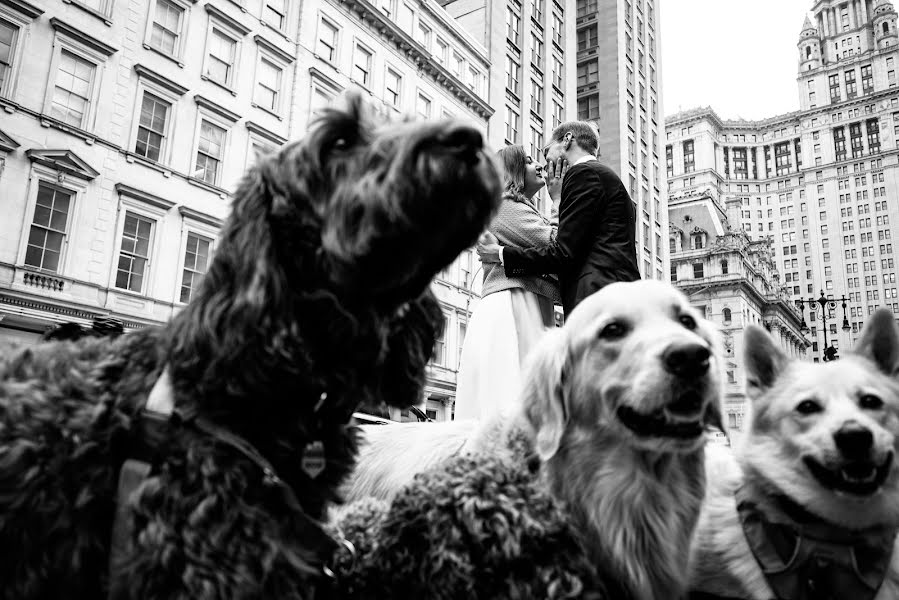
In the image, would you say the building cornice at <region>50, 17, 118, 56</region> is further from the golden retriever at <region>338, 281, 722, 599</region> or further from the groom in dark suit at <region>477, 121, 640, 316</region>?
the golden retriever at <region>338, 281, 722, 599</region>

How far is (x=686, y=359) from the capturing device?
7.14 feet

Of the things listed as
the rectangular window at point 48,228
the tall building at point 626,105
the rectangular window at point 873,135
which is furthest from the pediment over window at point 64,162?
the rectangular window at point 873,135

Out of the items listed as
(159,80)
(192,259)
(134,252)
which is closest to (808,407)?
(134,252)

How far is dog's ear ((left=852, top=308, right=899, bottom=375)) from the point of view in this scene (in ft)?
9.51

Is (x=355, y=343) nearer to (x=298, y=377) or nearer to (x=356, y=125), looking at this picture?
(x=298, y=377)

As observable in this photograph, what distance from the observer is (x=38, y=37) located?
51.8ft

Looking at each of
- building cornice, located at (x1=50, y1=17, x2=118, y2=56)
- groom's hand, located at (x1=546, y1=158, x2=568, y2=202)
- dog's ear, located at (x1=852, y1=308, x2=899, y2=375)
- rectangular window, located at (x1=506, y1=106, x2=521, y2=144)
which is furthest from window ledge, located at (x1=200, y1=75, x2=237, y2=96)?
dog's ear, located at (x1=852, y1=308, x2=899, y2=375)

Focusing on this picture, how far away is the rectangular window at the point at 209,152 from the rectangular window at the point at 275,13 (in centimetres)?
480

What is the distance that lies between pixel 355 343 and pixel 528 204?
3.35 m

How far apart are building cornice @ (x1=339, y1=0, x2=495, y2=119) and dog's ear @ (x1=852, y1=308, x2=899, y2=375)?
25560 mm

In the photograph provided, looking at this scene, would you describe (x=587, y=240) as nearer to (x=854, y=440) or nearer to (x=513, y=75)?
(x=854, y=440)

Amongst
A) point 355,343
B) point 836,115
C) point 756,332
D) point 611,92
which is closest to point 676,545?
point 756,332

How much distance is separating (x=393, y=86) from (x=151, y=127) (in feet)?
38.7

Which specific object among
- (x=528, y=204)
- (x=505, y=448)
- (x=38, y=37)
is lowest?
(x=505, y=448)
